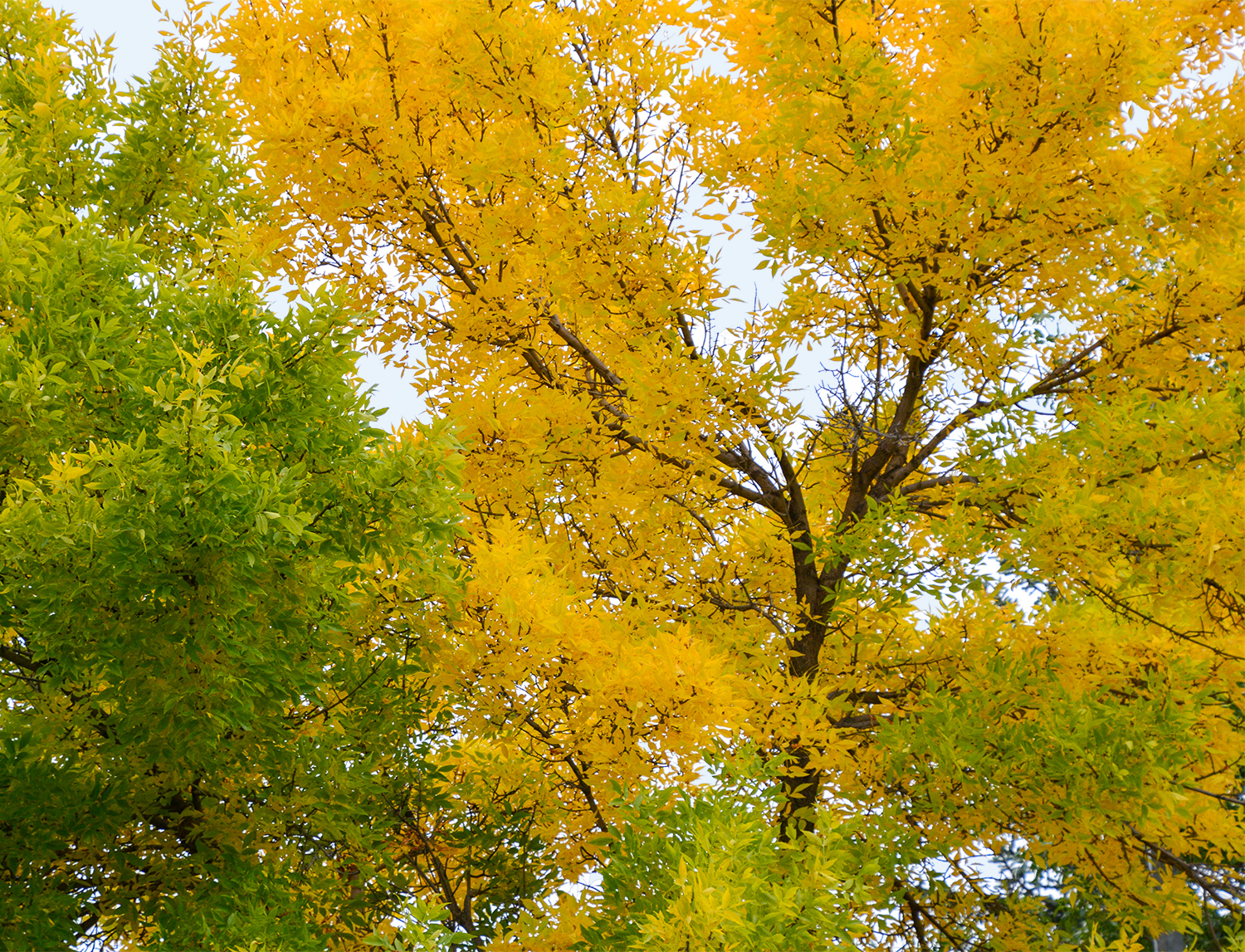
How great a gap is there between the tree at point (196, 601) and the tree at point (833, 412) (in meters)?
0.58

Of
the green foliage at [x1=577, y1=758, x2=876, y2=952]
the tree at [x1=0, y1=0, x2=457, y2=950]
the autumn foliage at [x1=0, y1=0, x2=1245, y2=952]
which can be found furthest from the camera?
the autumn foliage at [x1=0, y1=0, x2=1245, y2=952]

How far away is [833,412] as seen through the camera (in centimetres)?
686

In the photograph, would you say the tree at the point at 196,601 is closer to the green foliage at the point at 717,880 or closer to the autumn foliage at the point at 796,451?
the autumn foliage at the point at 796,451

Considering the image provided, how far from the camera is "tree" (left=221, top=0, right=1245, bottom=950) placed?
5316 mm

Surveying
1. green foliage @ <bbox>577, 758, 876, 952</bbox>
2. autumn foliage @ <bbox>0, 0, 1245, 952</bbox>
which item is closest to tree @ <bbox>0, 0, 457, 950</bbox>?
autumn foliage @ <bbox>0, 0, 1245, 952</bbox>

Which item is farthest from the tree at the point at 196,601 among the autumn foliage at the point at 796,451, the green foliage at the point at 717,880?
the green foliage at the point at 717,880

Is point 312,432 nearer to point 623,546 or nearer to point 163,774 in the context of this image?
point 163,774

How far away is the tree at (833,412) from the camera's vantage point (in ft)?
17.4

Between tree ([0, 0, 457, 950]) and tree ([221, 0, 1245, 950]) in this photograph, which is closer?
tree ([0, 0, 457, 950])

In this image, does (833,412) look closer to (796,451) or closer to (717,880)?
(796,451)

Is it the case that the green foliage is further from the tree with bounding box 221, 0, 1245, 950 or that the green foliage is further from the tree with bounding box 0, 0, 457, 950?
the tree with bounding box 0, 0, 457, 950

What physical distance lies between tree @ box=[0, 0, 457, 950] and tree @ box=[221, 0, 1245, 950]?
0.58m

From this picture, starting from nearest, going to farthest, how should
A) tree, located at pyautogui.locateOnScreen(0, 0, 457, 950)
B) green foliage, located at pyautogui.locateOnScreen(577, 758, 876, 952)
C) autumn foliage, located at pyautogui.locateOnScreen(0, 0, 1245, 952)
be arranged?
1. green foliage, located at pyautogui.locateOnScreen(577, 758, 876, 952)
2. tree, located at pyautogui.locateOnScreen(0, 0, 457, 950)
3. autumn foliage, located at pyautogui.locateOnScreen(0, 0, 1245, 952)

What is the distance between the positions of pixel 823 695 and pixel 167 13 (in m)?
6.20
